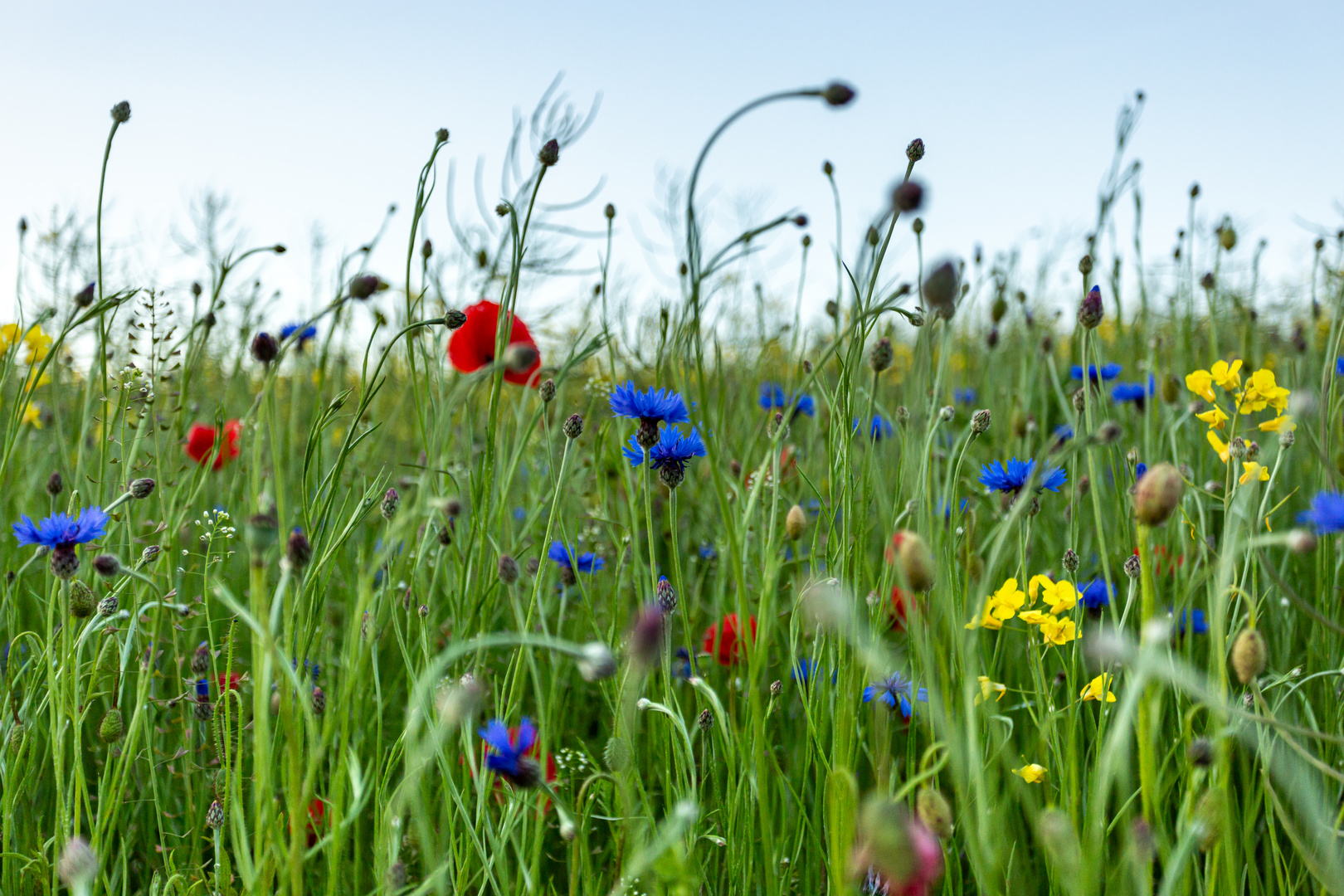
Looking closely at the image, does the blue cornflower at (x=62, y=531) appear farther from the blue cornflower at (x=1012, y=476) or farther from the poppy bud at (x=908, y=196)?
the blue cornflower at (x=1012, y=476)

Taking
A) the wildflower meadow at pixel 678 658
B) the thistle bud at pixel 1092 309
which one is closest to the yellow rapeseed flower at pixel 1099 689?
the wildflower meadow at pixel 678 658

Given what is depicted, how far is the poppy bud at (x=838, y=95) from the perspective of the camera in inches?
22.4

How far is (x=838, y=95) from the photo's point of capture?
22.4 inches

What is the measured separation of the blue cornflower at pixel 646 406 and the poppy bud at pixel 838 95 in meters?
0.41

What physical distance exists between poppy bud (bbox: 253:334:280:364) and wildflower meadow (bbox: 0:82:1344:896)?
0.02 metres

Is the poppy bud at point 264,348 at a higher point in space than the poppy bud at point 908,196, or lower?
lower

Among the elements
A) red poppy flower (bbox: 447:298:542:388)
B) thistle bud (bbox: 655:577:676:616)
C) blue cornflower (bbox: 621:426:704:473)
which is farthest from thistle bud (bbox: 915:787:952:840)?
red poppy flower (bbox: 447:298:542:388)

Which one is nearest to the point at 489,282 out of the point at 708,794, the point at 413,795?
the point at 708,794

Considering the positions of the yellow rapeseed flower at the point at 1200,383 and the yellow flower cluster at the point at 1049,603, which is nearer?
the yellow flower cluster at the point at 1049,603

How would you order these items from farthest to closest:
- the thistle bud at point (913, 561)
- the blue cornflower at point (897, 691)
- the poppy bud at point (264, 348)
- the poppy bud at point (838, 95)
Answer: the blue cornflower at point (897, 691), the poppy bud at point (264, 348), the poppy bud at point (838, 95), the thistle bud at point (913, 561)

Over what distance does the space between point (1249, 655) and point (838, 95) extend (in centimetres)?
43

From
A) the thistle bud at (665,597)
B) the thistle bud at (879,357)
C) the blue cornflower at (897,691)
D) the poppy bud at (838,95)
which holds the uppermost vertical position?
the poppy bud at (838,95)

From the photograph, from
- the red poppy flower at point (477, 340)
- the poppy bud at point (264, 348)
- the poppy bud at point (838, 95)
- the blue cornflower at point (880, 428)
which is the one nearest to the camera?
the poppy bud at point (838, 95)

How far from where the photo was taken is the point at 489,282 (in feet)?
5.25
